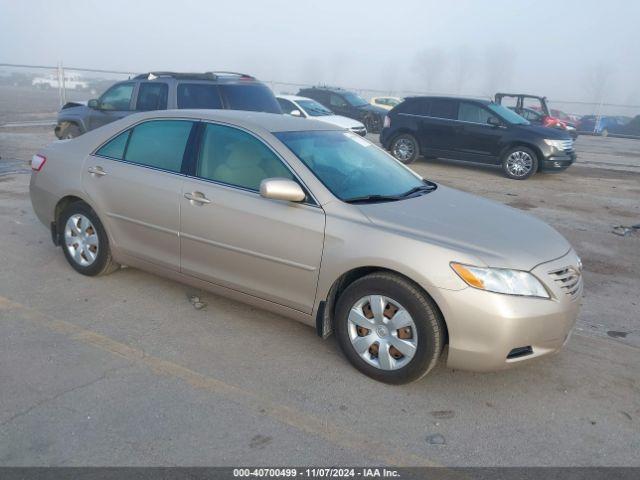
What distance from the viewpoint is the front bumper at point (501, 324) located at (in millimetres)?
3076

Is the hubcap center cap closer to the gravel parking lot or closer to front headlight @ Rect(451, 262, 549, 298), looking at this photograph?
the gravel parking lot

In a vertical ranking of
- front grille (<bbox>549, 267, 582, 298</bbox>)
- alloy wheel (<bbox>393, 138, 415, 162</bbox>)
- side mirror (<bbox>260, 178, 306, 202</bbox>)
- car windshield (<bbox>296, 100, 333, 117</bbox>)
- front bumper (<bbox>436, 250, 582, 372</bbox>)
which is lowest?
alloy wheel (<bbox>393, 138, 415, 162</bbox>)

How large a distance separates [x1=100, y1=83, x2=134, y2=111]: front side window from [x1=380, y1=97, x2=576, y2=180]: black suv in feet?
21.2

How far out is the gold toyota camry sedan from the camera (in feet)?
10.4

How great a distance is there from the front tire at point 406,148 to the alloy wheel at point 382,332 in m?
10.4

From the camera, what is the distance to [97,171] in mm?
4641

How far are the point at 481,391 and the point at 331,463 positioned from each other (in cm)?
123

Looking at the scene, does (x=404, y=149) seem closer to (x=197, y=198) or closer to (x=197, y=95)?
(x=197, y=95)

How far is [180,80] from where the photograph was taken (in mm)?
9406

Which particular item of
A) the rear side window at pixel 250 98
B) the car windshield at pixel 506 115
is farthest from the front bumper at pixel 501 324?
the car windshield at pixel 506 115

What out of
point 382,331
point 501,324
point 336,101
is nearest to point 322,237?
point 382,331

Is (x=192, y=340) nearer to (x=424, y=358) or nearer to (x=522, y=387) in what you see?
(x=424, y=358)

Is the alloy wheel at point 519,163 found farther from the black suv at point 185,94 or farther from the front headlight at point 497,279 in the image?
the front headlight at point 497,279

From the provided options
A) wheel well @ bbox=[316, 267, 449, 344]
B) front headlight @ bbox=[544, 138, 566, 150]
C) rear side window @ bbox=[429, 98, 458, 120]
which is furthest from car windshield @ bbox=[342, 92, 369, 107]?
wheel well @ bbox=[316, 267, 449, 344]
